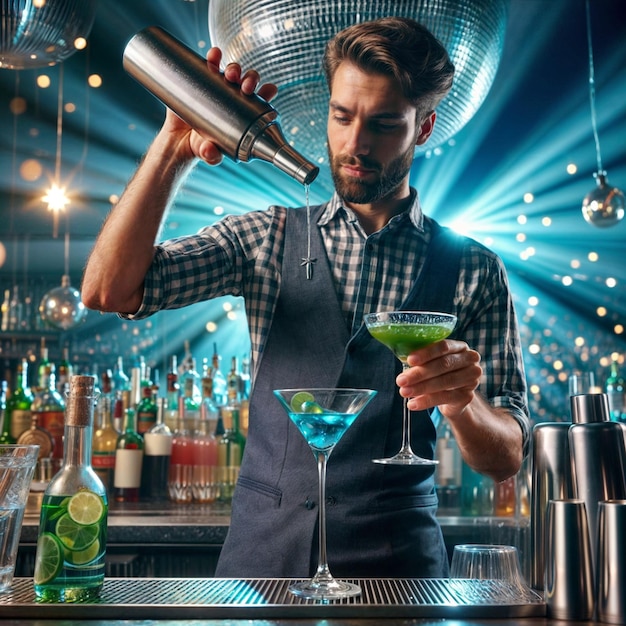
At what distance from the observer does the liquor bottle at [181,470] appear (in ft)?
9.69

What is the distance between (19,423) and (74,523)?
2281mm

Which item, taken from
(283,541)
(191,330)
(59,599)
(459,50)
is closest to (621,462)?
(283,541)

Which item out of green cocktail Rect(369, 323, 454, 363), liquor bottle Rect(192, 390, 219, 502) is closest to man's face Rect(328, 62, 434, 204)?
green cocktail Rect(369, 323, 454, 363)

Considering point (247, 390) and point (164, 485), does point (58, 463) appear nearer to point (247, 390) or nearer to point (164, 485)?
point (164, 485)

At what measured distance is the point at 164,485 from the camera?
302cm

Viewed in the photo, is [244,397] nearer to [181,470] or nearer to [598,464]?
[181,470]

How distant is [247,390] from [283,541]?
5.76 ft

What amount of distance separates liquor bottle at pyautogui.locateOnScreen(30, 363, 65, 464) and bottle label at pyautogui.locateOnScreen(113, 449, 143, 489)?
266 mm

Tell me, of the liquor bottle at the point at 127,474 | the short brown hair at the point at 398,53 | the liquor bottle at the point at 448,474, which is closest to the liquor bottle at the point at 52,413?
the liquor bottle at the point at 127,474

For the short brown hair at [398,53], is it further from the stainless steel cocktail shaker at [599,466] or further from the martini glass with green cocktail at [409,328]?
the stainless steel cocktail shaker at [599,466]

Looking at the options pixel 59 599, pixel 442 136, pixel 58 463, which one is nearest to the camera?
pixel 59 599

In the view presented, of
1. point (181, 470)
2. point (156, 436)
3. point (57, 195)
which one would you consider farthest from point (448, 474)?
point (57, 195)

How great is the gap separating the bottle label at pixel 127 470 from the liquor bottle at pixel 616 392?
194 centimetres

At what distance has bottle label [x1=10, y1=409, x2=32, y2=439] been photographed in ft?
10.4
